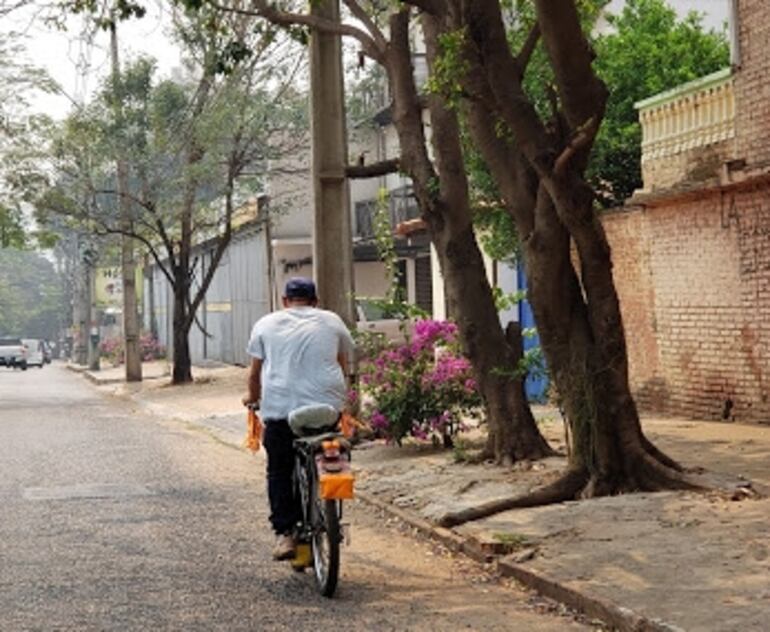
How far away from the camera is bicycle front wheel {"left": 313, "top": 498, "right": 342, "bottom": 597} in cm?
844

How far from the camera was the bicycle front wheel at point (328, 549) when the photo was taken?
844 centimetres

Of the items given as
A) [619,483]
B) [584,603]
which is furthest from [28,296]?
[584,603]

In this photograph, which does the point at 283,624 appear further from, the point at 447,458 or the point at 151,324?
the point at 151,324

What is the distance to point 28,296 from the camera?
456 ft

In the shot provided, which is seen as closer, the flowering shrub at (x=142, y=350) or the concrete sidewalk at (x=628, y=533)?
the concrete sidewalk at (x=628, y=533)

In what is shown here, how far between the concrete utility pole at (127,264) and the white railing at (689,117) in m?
18.8

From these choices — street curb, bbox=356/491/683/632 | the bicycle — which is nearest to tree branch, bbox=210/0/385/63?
street curb, bbox=356/491/683/632

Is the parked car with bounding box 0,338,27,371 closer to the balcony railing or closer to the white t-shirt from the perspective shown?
the balcony railing

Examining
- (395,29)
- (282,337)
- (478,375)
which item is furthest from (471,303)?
(282,337)

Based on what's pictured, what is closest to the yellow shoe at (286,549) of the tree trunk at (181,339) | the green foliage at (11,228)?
the tree trunk at (181,339)

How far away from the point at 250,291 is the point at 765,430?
33440 millimetres

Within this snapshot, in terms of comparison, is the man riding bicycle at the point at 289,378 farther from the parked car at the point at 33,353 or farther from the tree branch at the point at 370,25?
the parked car at the point at 33,353

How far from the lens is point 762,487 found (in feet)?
36.3

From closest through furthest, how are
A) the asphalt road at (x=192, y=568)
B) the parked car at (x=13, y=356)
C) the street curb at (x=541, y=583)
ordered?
the street curb at (x=541, y=583) → the asphalt road at (x=192, y=568) → the parked car at (x=13, y=356)
